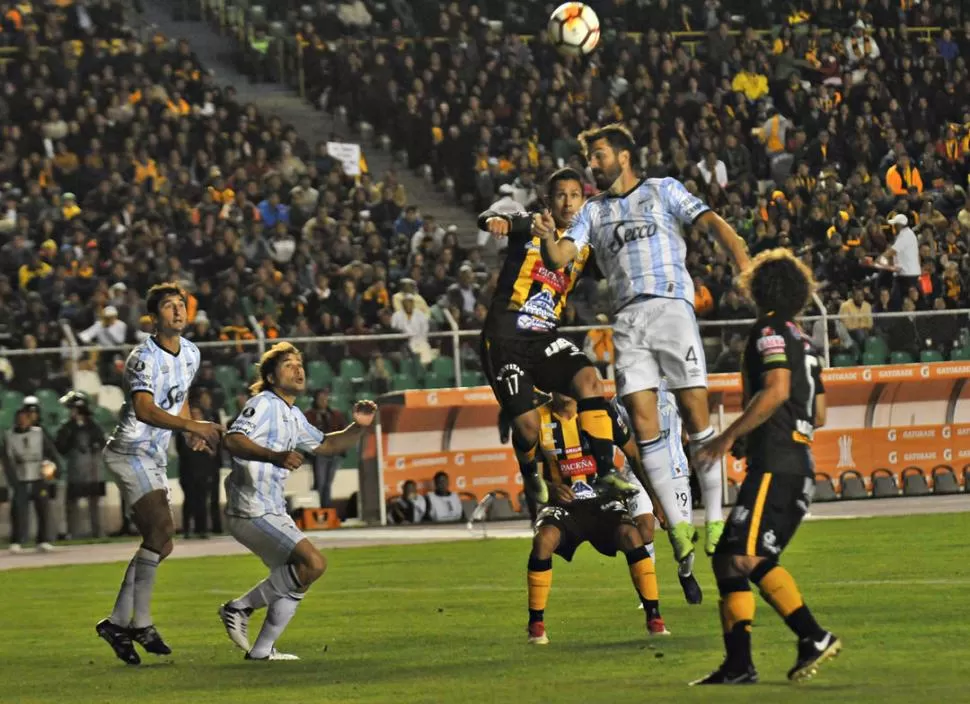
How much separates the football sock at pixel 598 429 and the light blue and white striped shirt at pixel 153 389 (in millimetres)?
2491

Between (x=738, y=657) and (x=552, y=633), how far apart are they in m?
3.37

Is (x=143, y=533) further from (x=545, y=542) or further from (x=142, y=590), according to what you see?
(x=545, y=542)

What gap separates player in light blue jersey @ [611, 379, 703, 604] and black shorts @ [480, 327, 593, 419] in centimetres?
41

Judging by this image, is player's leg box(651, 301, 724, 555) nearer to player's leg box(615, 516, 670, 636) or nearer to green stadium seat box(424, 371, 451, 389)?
player's leg box(615, 516, 670, 636)

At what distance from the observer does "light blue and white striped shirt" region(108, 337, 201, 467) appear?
12250mm

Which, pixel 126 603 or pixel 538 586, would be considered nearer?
pixel 538 586

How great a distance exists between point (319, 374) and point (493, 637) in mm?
14724

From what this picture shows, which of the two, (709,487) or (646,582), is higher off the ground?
(709,487)

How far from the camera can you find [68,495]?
26.3m

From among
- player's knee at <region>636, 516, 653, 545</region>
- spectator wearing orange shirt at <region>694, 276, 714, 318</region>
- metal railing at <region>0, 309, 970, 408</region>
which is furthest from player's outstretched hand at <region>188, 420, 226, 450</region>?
spectator wearing orange shirt at <region>694, 276, 714, 318</region>

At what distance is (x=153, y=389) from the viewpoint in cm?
1222

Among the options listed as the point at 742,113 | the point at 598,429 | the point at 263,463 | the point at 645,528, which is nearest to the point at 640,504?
the point at 645,528

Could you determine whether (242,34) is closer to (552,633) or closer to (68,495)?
(68,495)

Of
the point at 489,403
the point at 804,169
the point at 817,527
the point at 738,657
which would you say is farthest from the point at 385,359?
the point at 738,657
